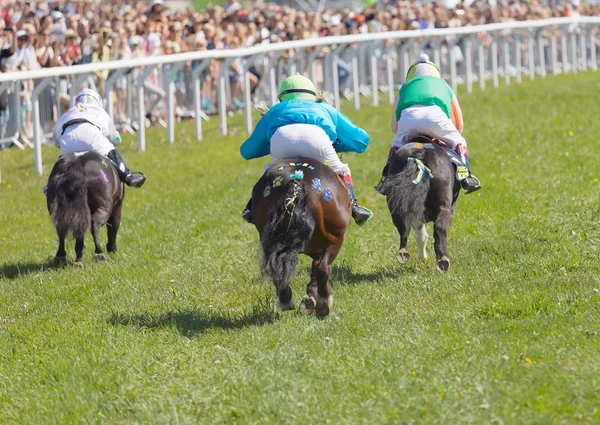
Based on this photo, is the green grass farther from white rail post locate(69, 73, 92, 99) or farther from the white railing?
the white railing

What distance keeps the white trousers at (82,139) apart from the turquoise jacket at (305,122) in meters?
2.81

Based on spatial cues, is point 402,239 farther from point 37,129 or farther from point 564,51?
point 564,51

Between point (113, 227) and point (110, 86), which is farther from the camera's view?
point (110, 86)

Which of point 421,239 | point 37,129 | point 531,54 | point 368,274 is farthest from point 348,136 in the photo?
point 531,54

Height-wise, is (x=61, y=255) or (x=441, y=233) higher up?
(x=441, y=233)

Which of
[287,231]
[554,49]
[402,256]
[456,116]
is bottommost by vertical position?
[554,49]

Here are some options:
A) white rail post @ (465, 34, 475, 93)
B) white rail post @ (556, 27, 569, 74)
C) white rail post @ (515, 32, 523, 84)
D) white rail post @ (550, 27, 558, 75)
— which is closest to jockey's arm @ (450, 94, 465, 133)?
white rail post @ (465, 34, 475, 93)

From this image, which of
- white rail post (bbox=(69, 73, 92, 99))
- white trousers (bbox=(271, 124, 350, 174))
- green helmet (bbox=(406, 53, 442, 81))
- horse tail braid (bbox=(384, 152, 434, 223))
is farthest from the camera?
white rail post (bbox=(69, 73, 92, 99))

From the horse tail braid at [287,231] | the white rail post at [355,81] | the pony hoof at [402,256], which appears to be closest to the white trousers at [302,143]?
the horse tail braid at [287,231]

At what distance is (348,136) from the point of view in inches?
365

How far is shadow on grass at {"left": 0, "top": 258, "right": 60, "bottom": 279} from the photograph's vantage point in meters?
11.5

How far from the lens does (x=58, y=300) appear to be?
32.8ft

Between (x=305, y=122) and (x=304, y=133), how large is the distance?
0.18m

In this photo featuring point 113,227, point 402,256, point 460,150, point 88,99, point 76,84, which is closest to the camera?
point 402,256
